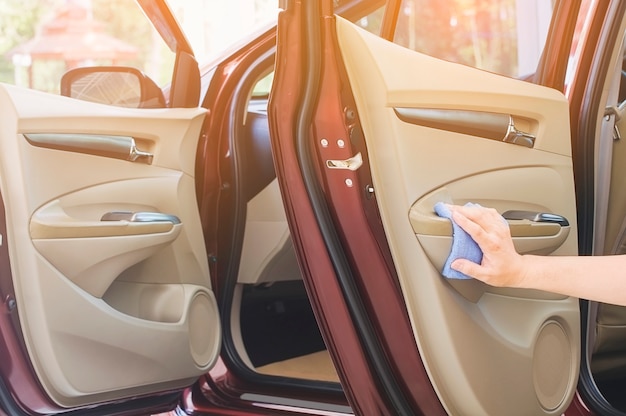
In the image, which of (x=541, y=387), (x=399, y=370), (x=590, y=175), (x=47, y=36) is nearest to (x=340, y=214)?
(x=399, y=370)

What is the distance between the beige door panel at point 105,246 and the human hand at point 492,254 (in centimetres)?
90

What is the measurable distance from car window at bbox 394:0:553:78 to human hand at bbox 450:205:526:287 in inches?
16.2

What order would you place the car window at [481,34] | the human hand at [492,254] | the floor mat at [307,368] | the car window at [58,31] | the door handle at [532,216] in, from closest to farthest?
the human hand at [492,254] → the door handle at [532,216] → the car window at [481,34] → the floor mat at [307,368] → the car window at [58,31]

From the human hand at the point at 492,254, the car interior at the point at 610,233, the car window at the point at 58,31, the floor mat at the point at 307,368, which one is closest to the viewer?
the human hand at the point at 492,254

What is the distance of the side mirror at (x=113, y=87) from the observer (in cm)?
198

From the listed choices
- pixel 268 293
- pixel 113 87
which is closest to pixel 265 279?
pixel 268 293

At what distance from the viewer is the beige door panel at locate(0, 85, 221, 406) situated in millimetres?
1648

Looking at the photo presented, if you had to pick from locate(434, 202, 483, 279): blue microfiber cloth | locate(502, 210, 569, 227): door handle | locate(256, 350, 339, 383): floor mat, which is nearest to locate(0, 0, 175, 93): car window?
locate(256, 350, 339, 383): floor mat

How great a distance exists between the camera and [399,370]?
1423 mm

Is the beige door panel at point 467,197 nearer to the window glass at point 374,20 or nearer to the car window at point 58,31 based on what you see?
the window glass at point 374,20

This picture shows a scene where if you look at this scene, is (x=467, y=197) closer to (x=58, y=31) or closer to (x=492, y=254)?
(x=492, y=254)

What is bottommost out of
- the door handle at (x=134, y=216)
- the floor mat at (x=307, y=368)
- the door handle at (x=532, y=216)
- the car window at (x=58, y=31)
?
the floor mat at (x=307, y=368)

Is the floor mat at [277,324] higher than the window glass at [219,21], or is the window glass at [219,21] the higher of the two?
the window glass at [219,21]

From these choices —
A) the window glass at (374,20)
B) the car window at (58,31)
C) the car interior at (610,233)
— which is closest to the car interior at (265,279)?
the window glass at (374,20)
